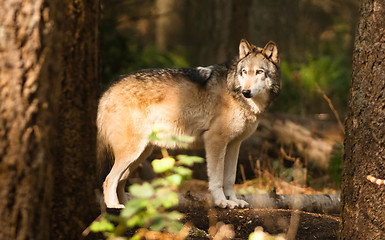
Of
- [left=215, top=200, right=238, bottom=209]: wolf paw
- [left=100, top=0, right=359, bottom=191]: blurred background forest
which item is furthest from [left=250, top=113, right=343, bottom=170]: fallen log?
[left=215, top=200, right=238, bottom=209]: wolf paw

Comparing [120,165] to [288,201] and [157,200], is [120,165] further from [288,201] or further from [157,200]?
[157,200]

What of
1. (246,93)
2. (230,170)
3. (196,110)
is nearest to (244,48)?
(246,93)

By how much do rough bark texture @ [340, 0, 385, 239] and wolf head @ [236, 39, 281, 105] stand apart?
2.39 m

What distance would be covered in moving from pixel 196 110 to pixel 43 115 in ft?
13.0

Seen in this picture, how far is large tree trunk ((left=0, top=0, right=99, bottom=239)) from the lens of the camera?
2721 millimetres

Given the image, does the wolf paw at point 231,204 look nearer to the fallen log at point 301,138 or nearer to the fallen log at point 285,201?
the fallen log at point 285,201

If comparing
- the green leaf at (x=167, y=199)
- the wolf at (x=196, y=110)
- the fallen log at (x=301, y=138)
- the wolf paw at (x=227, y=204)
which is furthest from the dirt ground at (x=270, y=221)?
the fallen log at (x=301, y=138)

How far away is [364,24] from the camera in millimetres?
3742

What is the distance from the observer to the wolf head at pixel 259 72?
625 centimetres

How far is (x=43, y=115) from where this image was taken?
2.83 metres

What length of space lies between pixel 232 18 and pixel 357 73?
26.8ft

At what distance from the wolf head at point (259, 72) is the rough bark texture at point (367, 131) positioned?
2394mm

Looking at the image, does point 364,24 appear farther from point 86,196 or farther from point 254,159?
point 254,159

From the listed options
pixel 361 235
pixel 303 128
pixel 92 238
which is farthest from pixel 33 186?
pixel 303 128
